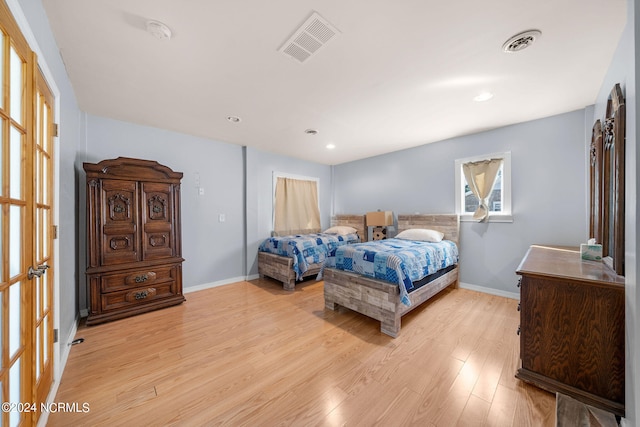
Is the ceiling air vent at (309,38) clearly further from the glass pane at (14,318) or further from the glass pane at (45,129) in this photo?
the glass pane at (14,318)

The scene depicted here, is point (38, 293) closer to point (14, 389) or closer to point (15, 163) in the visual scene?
point (14, 389)

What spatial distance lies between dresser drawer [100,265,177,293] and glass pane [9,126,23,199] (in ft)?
6.38

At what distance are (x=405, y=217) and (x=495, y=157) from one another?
1.59 m

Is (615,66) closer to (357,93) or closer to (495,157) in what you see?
(495,157)

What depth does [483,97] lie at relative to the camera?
2.44 m

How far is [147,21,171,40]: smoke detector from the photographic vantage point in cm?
149

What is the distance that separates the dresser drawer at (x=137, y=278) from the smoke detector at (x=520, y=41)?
13.4 feet

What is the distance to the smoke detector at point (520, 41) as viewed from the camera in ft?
5.17

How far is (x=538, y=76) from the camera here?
2.07 meters

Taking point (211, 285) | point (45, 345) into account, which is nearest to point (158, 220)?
point (211, 285)

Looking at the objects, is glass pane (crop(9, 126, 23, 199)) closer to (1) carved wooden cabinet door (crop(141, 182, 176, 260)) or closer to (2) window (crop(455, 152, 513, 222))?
(1) carved wooden cabinet door (crop(141, 182, 176, 260))

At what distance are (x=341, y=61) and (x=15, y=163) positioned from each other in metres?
→ 2.06

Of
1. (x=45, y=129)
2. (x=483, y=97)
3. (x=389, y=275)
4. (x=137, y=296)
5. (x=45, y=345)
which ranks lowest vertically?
(x=137, y=296)

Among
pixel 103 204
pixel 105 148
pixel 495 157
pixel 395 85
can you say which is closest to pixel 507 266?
pixel 495 157
